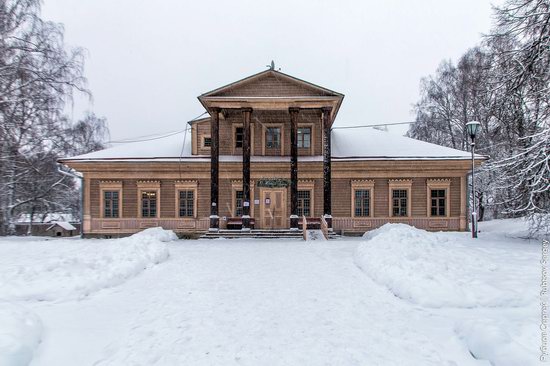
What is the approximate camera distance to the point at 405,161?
1920 cm

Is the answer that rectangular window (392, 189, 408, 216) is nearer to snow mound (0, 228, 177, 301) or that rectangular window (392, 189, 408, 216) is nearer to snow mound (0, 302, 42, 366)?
snow mound (0, 228, 177, 301)

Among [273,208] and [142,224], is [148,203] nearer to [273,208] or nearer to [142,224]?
[142,224]

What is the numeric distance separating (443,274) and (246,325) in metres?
3.79

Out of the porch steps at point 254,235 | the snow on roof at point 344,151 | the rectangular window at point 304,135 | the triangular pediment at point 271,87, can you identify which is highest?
the triangular pediment at point 271,87

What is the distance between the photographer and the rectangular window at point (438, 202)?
64.4 feet

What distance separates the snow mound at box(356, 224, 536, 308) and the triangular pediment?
36.6 ft

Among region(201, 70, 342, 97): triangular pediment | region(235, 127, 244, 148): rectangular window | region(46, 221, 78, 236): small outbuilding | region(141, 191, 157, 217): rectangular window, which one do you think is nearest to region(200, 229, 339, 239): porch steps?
region(141, 191, 157, 217): rectangular window

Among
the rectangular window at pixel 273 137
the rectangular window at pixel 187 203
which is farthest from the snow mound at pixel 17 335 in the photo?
the rectangular window at pixel 273 137

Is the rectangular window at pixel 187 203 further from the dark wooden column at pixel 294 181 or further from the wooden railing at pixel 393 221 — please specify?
the wooden railing at pixel 393 221

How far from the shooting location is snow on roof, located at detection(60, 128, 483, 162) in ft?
63.8

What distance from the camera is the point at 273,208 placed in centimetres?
1994

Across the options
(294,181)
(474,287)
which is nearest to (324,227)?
(294,181)

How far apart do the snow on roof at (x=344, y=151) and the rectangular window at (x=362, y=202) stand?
6.23 ft

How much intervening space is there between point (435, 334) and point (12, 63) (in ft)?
60.6
